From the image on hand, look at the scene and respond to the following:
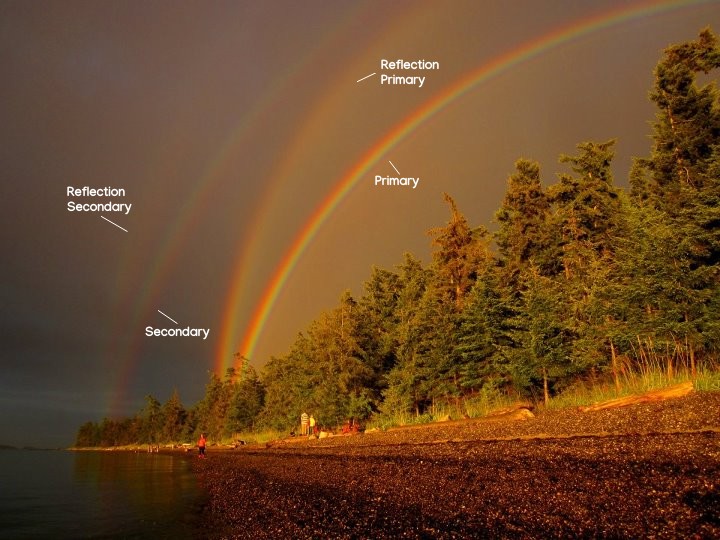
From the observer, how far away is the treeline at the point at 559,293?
23.5 m

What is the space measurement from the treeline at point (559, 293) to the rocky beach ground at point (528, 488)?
26.9 feet

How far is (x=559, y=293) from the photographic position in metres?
32.9

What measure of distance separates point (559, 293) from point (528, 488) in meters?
24.3

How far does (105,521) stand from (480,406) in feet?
80.5

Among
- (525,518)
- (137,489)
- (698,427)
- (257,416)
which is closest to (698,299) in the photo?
(698,427)

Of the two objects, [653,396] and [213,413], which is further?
[213,413]

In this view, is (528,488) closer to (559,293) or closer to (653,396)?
(653,396)

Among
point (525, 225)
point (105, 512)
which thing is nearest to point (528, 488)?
point (105, 512)

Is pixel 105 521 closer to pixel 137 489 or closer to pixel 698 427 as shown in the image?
pixel 137 489

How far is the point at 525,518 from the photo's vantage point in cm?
914

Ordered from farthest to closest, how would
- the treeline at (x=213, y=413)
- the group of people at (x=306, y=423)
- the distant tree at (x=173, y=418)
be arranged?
the distant tree at (x=173, y=418)
the treeline at (x=213, y=413)
the group of people at (x=306, y=423)

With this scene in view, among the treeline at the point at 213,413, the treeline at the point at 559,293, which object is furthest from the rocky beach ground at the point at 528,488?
the treeline at the point at 213,413

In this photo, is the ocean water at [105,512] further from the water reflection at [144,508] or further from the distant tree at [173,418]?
the distant tree at [173,418]

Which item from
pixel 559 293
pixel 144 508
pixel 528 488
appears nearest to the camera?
pixel 528 488
